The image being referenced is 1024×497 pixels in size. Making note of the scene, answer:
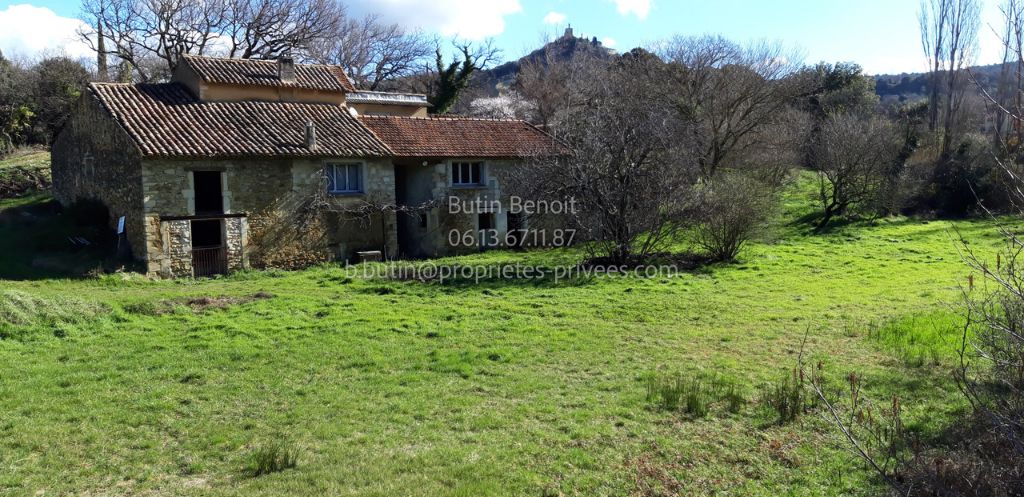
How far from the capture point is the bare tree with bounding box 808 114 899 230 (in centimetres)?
2659

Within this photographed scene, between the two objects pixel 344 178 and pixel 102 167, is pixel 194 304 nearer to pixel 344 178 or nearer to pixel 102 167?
pixel 344 178

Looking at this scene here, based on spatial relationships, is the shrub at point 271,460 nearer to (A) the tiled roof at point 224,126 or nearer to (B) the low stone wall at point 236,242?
(A) the tiled roof at point 224,126

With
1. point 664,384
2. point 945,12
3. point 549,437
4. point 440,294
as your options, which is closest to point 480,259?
point 440,294

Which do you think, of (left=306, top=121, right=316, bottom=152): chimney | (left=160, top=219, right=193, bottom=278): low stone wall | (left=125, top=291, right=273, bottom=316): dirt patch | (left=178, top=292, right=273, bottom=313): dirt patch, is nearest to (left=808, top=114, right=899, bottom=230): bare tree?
(left=306, top=121, right=316, bottom=152): chimney

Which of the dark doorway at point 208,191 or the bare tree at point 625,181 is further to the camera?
the dark doorway at point 208,191

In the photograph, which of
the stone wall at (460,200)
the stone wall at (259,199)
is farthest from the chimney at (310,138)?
the stone wall at (460,200)

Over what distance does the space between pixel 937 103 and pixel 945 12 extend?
4921 mm

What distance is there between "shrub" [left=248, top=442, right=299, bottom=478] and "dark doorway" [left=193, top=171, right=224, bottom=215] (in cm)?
1436

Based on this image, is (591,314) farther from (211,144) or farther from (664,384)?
(211,144)

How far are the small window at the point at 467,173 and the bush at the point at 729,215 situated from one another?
772cm

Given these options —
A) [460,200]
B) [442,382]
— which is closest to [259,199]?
[460,200]

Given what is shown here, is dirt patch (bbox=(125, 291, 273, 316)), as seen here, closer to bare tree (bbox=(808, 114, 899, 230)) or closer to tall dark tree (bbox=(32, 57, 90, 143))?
bare tree (bbox=(808, 114, 899, 230))

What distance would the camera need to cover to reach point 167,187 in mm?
17797

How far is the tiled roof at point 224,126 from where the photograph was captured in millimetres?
18078
